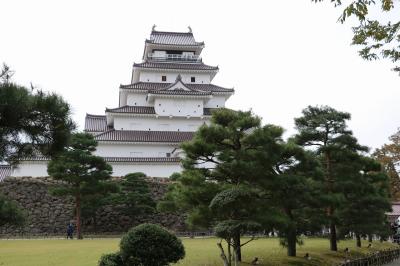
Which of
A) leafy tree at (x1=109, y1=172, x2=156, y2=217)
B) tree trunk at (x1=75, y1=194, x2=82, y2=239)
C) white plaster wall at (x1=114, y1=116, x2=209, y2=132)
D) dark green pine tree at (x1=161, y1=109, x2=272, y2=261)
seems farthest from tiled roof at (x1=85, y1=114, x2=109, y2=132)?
dark green pine tree at (x1=161, y1=109, x2=272, y2=261)

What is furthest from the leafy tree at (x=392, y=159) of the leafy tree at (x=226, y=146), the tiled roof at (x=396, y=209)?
the leafy tree at (x=226, y=146)

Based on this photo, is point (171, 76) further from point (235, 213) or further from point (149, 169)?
point (235, 213)

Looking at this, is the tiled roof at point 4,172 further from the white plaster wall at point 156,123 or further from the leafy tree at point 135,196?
the leafy tree at point 135,196

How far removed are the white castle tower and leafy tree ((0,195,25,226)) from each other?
21.2 meters

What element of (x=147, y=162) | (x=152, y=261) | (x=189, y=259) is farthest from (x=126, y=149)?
(x=152, y=261)

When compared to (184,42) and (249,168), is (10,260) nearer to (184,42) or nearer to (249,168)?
(249,168)

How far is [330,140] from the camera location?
19969 millimetres

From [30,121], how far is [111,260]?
5598 mm

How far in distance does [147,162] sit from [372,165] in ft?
53.1

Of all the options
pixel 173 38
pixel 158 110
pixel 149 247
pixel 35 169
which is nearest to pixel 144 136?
pixel 158 110

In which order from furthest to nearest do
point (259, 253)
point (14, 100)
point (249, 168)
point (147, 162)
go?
point (147, 162) → point (259, 253) → point (249, 168) → point (14, 100)

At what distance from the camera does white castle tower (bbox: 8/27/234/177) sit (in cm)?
3206

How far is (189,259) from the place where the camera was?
1379 centimetres

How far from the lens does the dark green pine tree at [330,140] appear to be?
64.4 ft
